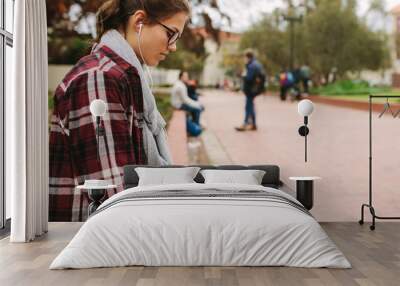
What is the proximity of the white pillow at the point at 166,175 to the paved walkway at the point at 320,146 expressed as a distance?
1164 millimetres

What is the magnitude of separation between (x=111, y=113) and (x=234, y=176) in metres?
1.15

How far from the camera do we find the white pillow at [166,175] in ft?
17.7

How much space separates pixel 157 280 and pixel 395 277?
1247mm

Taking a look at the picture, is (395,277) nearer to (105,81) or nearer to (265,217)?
(265,217)

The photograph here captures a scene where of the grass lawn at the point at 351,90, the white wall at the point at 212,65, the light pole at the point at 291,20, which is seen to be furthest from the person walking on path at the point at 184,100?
the grass lawn at the point at 351,90

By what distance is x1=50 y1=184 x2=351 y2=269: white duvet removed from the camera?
3.94 metres

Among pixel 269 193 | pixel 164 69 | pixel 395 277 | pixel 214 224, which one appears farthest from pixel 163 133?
pixel 395 277

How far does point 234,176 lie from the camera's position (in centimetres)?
540

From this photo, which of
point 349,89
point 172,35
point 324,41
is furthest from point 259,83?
point 172,35

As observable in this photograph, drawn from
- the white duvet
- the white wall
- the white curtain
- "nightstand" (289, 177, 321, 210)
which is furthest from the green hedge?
the white duvet

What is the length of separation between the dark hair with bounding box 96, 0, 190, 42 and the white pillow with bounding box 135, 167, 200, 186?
130cm

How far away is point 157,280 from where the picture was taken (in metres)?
3.67

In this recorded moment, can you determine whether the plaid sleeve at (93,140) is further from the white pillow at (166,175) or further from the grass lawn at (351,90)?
the grass lawn at (351,90)

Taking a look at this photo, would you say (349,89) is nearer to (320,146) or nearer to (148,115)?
(320,146)
